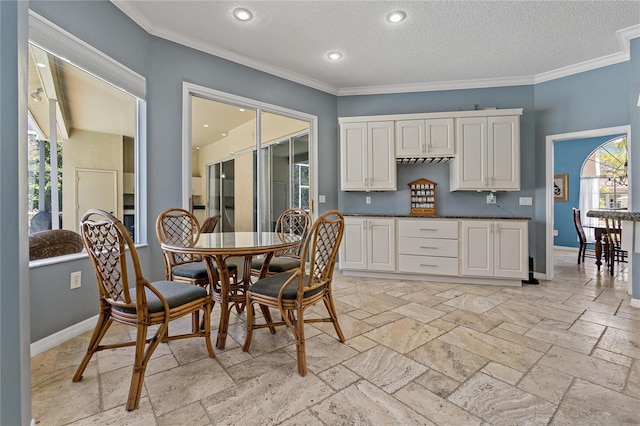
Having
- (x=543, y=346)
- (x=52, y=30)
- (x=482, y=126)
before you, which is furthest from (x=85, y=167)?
(x=482, y=126)

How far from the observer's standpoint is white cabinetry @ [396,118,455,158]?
4066 mm

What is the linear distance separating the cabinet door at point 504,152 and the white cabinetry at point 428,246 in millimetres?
832

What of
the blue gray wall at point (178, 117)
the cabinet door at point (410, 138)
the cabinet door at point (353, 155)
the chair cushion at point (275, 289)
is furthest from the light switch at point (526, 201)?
the chair cushion at point (275, 289)

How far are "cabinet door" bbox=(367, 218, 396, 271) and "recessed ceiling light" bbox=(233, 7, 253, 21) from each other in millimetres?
2746

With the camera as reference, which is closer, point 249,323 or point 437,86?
point 249,323

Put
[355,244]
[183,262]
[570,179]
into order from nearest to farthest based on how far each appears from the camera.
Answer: [183,262] < [355,244] < [570,179]

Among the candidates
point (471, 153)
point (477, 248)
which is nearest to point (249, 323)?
point (477, 248)

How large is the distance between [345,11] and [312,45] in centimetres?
70

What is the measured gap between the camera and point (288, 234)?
282 cm

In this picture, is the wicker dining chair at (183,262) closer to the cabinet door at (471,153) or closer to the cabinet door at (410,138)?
the cabinet door at (410,138)

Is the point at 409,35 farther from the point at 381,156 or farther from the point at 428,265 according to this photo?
the point at 428,265

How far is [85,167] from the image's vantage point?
2908mm

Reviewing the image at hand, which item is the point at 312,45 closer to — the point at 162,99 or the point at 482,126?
the point at 162,99

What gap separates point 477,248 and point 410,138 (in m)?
1.71
